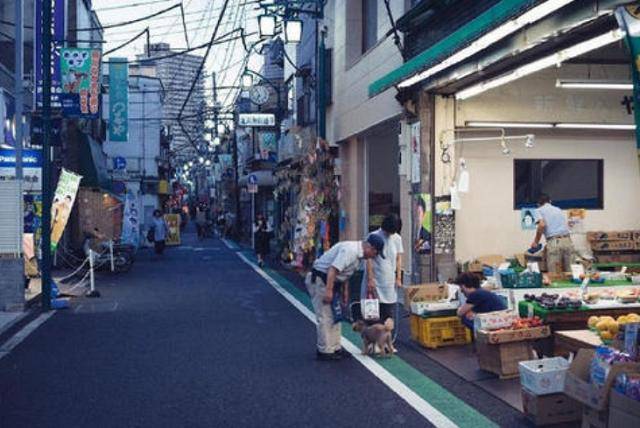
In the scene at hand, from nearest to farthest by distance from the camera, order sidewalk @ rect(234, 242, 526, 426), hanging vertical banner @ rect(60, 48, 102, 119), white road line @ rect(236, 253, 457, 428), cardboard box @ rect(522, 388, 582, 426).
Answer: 1. cardboard box @ rect(522, 388, 582, 426)
2. white road line @ rect(236, 253, 457, 428)
3. sidewalk @ rect(234, 242, 526, 426)
4. hanging vertical banner @ rect(60, 48, 102, 119)

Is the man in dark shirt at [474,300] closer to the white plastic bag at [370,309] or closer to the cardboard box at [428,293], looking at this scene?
the white plastic bag at [370,309]

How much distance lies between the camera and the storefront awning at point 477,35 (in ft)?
26.5

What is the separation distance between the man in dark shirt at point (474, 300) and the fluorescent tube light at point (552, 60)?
3.33 meters

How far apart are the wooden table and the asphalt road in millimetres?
1872

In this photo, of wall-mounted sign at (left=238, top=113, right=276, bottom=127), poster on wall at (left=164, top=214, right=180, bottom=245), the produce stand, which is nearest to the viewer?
the produce stand

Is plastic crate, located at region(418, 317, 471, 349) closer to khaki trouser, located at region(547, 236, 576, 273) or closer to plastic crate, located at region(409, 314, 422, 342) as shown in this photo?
plastic crate, located at region(409, 314, 422, 342)

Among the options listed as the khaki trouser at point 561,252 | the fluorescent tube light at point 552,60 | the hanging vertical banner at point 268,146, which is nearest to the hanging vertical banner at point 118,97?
the hanging vertical banner at point 268,146

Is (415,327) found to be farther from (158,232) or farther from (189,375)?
(158,232)

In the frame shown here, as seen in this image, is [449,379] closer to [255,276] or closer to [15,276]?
[15,276]

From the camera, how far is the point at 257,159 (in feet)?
137

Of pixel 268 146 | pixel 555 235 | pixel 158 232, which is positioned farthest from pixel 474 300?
pixel 268 146

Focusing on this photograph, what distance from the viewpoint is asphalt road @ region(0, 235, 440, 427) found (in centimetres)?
678

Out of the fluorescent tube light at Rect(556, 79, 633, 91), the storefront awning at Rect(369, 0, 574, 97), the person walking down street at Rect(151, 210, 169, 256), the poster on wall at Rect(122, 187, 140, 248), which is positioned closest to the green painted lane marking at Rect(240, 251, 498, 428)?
the storefront awning at Rect(369, 0, 574, 97)

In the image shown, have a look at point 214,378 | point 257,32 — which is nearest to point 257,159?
point 257,32
